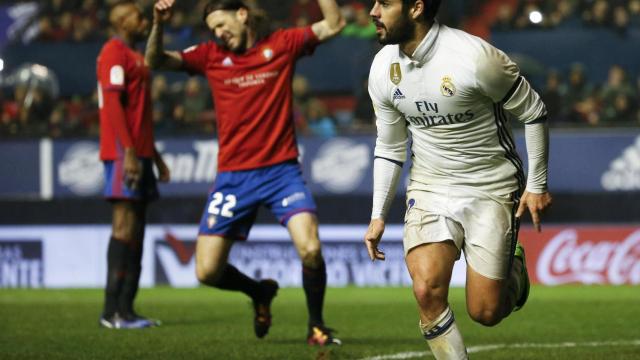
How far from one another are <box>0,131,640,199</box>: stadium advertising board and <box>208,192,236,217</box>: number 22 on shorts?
21.7 ft

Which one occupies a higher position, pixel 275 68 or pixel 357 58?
pixel 275 68

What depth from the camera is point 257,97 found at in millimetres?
8688

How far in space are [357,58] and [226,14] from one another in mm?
8611

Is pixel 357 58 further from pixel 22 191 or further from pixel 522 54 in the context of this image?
pixel 22 191

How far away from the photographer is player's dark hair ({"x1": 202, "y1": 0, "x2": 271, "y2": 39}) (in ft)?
28.0

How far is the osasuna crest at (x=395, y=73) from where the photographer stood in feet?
20.0

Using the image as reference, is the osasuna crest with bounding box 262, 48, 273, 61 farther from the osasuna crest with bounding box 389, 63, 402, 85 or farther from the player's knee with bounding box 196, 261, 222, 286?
the osasuna crest with bounding box 389, 63, 402, 85

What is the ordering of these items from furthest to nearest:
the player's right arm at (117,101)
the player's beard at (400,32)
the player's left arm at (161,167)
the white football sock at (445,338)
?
the player's left arm at (161,167)
the player's right arm at (117,101)
the player's beard at (400,32)
the white football sock at (445,338)

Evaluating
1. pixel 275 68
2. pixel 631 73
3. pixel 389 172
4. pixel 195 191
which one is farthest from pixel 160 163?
pixel 631 73

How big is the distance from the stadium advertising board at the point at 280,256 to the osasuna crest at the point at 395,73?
27.8ft

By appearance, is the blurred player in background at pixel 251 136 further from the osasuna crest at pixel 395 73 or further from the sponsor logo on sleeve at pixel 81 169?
the sponsor logo on sleeve at pixel 81 169

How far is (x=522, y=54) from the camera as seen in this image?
55.9ft

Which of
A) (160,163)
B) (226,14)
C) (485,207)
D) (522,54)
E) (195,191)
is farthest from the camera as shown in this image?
(522,54)

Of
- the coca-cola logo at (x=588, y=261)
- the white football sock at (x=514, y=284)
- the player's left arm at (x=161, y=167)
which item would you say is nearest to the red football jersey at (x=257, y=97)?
the player's left arm at (x=161, y=167)
